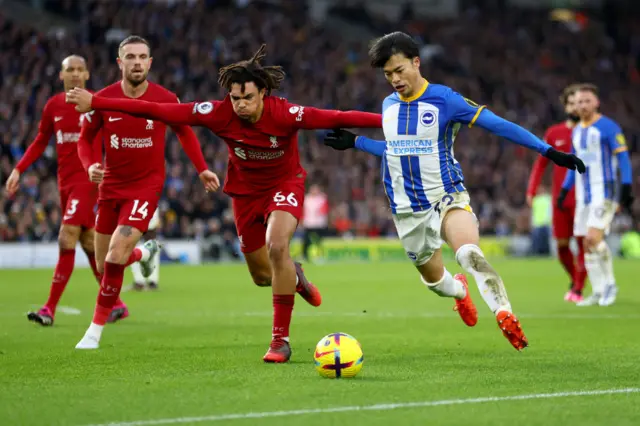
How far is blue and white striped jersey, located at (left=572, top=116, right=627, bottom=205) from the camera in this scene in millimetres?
13773

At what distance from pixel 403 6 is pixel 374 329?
110ft

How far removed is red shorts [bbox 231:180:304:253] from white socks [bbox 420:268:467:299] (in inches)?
50.9

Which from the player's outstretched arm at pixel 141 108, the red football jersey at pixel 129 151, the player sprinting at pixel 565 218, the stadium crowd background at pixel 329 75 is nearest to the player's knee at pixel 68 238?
the red football jersey at pixel 129 151

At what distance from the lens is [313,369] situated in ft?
24.9

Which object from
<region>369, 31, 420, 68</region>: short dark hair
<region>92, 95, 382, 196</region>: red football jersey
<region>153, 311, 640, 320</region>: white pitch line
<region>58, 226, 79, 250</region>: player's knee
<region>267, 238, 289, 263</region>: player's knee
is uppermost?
<region>369, 31, 420, 68</region>: short dark hair

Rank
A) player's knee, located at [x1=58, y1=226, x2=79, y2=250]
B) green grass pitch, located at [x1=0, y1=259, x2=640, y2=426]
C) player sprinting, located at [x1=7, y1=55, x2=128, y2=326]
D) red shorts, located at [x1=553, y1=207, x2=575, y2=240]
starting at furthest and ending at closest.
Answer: red shorts, located at [x1=553, y1=207, x2=575, y2=240]
player's knee, located at [x1=58, y1=226, x2=79, y2=250]
player sprinting, located at [x1=7, y1=55, x2=128, y2=326]
green grass pitch, located at [x1=0, y1=259, x2=640, y2=426]

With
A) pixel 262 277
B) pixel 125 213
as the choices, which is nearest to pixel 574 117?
pixel 262 277

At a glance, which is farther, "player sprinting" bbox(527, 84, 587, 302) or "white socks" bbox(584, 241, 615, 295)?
"player sprinting" bbox(527, 84, 587, 302)

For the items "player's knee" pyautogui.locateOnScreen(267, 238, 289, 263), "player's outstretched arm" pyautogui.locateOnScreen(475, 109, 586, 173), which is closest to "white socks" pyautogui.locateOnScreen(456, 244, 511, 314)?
"player's outstretched arm" pyautogui.locateOnScreen(475, 109, 586, 173)

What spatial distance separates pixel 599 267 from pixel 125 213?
6.87m

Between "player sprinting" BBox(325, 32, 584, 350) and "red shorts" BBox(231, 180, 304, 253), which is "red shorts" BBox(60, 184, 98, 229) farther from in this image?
"player sprinting" BBox(325, 32, 584, 350)

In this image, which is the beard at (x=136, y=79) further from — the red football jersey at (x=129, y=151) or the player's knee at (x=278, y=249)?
the player's knee at (x=278, y=249)

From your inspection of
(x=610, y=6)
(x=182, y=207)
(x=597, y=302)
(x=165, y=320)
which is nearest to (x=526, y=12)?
(x=610, y=6)

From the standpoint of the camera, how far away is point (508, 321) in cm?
743
